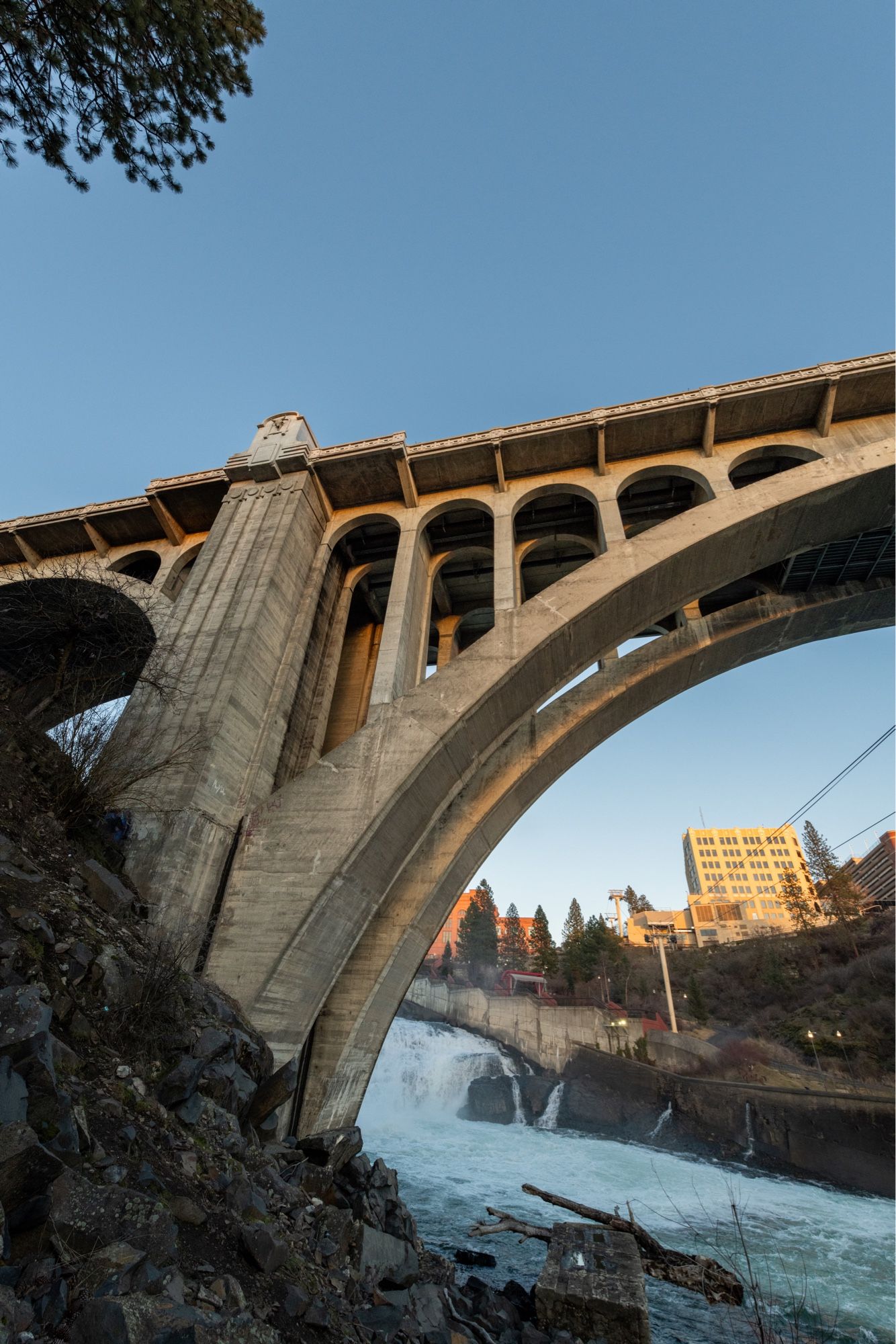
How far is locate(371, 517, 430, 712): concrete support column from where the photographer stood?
11.1 meters

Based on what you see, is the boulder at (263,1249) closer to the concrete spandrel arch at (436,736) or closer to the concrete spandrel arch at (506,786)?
the concrete spandrel arch at (436,736)

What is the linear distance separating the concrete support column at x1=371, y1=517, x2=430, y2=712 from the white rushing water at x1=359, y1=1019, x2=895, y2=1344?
9.23m

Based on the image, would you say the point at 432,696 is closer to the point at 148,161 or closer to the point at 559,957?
the point at 148,161

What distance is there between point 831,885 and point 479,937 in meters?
36.9

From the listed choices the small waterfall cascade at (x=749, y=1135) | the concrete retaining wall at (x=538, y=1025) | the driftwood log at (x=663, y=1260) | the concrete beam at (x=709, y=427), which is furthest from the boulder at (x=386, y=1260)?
the concrete retaining wall at (x=538, y=1025)

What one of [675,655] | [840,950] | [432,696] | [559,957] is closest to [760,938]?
[840,950]

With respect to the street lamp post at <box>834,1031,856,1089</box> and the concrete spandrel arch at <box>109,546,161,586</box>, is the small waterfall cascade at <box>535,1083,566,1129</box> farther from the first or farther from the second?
the concrete spandrel arch at <box>109,546,161,586</box>

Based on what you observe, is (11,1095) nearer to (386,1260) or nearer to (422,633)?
(386,1260)

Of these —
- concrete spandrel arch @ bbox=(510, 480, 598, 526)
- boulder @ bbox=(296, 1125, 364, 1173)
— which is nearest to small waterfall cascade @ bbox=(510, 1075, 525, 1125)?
boulder @ bbox=(296, 1125, 364, 1173)

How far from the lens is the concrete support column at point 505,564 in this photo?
11.7 m

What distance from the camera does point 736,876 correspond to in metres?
104

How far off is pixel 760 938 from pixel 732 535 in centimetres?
5305

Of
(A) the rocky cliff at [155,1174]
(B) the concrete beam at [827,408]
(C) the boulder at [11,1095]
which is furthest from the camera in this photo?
(B) the concrete beam at [827,408]

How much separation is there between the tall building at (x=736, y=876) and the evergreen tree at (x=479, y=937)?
27.5m
